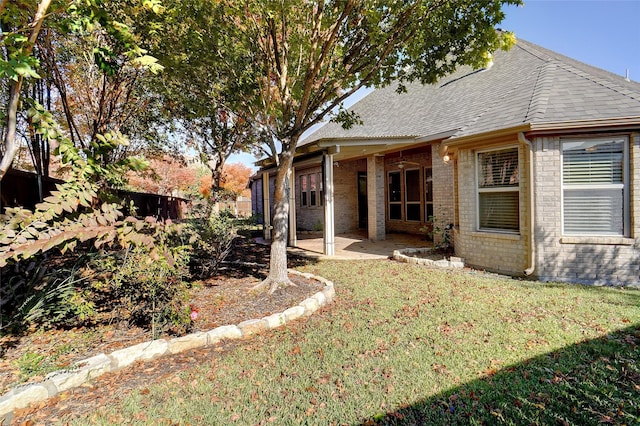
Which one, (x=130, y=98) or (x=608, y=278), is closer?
(x=608, y=278)

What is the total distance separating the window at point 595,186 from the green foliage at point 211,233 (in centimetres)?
702

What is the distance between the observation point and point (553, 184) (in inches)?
257

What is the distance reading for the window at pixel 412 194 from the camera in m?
13.0

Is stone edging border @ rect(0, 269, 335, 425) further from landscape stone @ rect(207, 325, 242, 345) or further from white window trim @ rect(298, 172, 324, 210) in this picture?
white window trim @ rect(298, 172, 324, 210)

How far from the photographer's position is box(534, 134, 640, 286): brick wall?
6.22 metres

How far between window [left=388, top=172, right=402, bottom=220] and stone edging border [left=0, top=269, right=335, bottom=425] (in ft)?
30.7

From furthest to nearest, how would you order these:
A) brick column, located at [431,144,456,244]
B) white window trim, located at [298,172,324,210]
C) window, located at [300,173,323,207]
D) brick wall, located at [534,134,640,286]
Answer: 1. window, located at [300,173,323,207]
2. white window trim, located at [298,172,324,210]
3. brick column, located at [431,144,456,244]
4. brick wall, located at [534,134,640,286]

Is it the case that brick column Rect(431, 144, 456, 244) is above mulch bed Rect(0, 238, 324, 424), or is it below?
above

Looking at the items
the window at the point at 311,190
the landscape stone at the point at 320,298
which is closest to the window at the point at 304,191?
the window at the point at 311,190

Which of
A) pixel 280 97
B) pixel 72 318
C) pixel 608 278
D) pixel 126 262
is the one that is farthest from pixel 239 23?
pixel 608 278

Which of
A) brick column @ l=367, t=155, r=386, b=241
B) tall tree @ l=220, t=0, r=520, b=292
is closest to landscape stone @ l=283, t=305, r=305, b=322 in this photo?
tall tree @ l=220, t=0, r=520, b=292

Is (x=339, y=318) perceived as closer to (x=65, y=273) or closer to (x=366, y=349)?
(x=366, y=349)

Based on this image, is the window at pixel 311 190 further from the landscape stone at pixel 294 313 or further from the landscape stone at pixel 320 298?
the landscape stone at pixel 294 313

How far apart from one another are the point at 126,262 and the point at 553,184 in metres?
7.77
